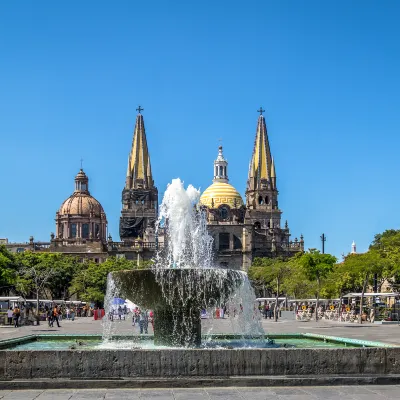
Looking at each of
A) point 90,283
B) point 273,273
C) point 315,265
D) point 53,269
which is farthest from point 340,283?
point 53,269

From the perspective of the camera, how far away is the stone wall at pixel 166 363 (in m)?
12.9

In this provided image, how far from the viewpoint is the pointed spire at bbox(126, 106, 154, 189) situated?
138 m

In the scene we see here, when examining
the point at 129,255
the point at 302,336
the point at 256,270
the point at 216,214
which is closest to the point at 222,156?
the point at 216,214

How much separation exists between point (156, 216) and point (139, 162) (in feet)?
31.5

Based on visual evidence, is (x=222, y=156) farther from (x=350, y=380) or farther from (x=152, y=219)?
(x=350, y=380)

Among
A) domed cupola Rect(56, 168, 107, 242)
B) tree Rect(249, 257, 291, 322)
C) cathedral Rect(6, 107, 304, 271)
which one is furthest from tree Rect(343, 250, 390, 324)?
domed cupola Rect(56, 168, 107, 242)

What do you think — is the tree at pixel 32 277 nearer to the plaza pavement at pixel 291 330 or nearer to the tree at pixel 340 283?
the tree at pixel 340 283

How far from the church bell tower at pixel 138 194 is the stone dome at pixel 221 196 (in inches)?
330

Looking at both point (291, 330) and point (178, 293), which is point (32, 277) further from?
point (178, 293)

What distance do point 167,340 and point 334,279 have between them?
58.0 meters

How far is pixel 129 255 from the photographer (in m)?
131

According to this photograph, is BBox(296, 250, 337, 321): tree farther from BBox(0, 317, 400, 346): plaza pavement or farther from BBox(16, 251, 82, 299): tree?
BBox(0, 317, 400, 346): plaza pavement

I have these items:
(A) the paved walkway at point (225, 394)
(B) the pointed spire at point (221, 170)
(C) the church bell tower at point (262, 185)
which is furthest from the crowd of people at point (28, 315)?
(B) the pointed spire at point (221, 170)

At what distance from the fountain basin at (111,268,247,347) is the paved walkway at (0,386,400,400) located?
4.18 metres
